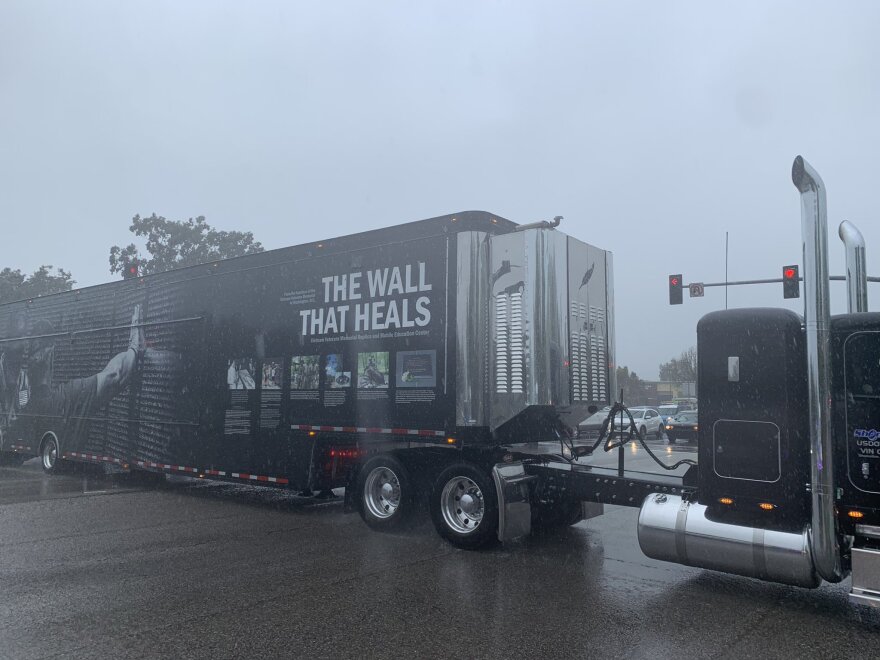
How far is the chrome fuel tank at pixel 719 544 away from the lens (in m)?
5.52

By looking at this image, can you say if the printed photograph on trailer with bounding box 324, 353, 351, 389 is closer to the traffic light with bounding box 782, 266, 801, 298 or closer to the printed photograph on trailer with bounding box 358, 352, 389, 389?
the printed photograph on trailer with bounding box 358, 352, 389, 389

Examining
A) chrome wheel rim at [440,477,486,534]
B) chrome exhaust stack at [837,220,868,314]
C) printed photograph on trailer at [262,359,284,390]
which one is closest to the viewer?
chrome exhaust stack at [837,220,868,314]

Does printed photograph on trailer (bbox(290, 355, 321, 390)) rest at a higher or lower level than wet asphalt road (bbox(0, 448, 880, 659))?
higher

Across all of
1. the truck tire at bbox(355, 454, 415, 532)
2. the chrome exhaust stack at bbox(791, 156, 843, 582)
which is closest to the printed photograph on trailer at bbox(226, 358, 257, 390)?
the truck tire at bbox(355, 454, 415, 532)

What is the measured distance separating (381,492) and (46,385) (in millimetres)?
9720

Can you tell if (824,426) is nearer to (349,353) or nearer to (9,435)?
(349,353)

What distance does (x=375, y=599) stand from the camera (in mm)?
5941

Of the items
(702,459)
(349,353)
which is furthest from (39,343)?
(702,459)

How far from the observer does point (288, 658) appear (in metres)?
4.62

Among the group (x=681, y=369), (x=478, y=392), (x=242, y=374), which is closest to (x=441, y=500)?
(x=478, y=392)

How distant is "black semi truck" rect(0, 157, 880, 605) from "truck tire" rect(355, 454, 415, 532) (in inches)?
1.1

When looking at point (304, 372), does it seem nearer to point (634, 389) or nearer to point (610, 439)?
point (610, 439)

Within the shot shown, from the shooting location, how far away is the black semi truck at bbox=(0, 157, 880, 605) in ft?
18.1

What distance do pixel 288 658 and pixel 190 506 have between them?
22.6 ft
